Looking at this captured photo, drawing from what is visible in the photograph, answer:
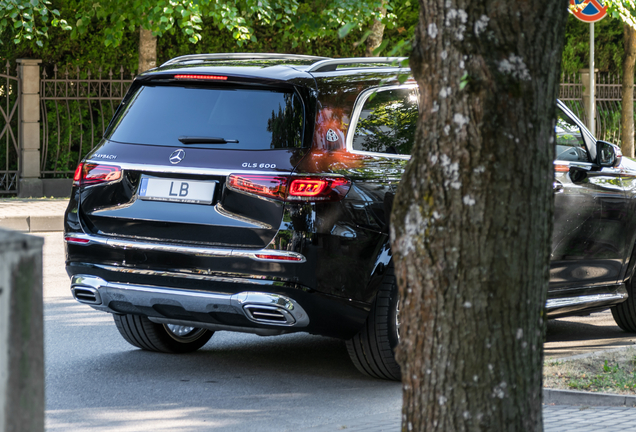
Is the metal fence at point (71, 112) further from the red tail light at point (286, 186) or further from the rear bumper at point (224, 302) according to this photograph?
the red tail light at point (286, 186)

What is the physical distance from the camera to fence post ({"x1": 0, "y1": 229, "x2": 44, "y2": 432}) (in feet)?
7.32

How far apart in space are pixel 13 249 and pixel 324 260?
2.64 meters

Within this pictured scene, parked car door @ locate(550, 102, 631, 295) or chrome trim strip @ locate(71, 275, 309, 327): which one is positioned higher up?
parked car door @ locate(550, 102, 631, 295)

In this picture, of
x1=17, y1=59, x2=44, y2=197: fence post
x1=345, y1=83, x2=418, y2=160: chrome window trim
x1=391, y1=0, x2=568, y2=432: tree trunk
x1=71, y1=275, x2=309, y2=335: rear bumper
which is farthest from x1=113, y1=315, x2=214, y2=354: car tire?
x1=17, y1=59, x2=44, y2=197: fence post

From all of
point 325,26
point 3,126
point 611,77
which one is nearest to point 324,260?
point 325,26

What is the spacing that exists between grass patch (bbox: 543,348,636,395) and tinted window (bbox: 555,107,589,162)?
133 centimetres

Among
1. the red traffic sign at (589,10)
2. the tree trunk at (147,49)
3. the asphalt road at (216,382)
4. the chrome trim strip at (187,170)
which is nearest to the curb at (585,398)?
the asphalt road at (216,382)

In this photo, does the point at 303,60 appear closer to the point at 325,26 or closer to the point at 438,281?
the point at 438,281

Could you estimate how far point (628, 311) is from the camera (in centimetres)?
680

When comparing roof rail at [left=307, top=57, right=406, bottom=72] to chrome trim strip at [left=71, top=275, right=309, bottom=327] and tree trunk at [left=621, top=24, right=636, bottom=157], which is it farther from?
tree trunk at [left=621, top=24, right=636, bottom=157]

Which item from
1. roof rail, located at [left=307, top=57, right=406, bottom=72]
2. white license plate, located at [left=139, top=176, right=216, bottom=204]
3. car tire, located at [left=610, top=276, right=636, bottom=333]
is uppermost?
roof rail, located at [left=307, top=57, right=406, bottom=72]

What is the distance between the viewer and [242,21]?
13070 mm

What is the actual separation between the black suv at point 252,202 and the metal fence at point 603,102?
54.2 feet

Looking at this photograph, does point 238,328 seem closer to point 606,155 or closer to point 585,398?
point 585,398
